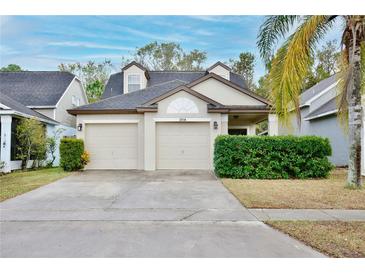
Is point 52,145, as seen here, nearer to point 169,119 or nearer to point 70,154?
point 70,154

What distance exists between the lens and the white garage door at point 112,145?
14438 mm

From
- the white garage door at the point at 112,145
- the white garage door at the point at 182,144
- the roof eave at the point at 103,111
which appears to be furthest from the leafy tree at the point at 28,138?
the white garage door at the point at 182,144

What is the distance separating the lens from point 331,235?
4.56 metres

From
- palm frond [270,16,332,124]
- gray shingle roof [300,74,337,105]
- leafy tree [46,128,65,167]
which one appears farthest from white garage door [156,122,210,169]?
gray shingle roof [300,74,337,105]

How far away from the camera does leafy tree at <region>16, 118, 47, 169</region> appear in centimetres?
1423

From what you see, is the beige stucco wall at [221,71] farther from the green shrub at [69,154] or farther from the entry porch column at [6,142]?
the entry porch column at [6,142]

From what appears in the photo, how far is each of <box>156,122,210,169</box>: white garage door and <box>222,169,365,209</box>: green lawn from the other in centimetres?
366

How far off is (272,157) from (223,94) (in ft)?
18.0

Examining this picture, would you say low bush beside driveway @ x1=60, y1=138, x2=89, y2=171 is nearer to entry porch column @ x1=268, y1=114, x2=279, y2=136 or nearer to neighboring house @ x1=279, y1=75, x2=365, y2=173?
entry porch column @ x1=268, y1=114, x2=279, y2=136

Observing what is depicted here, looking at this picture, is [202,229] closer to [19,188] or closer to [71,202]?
[71,202]

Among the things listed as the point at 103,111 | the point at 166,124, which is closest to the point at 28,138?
the point at 103,111

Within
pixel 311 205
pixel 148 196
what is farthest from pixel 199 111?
pixel 311 205

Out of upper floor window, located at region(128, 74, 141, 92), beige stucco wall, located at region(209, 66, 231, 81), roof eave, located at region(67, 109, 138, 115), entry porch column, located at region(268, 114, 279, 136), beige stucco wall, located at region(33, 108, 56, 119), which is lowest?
entry porch column, located at region(268, 114, 279, 136)

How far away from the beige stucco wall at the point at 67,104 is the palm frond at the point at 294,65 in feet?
50.0
